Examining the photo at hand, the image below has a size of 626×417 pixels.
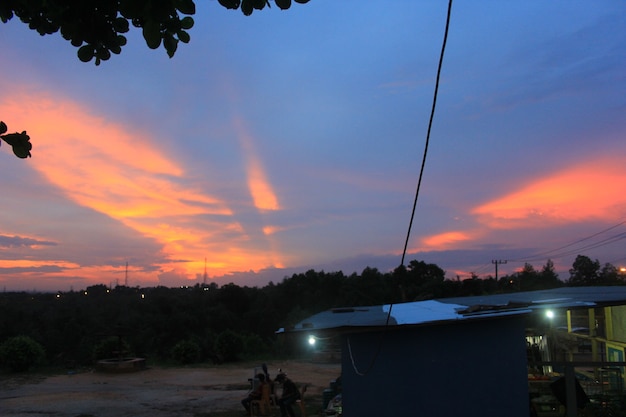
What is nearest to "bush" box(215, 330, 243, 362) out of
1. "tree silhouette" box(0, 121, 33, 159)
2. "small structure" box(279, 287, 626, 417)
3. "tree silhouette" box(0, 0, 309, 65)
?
"small structure" box(279, 287, 626, 417)

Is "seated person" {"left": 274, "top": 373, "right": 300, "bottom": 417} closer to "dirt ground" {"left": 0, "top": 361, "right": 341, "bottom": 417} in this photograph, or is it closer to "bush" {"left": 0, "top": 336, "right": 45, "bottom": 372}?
"dirt ground" {"left": 0, "top": 361, "right": 341, "bottom": 417}

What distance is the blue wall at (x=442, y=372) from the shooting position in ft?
22.0

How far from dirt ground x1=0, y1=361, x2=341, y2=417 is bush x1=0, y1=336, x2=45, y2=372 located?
0.70 metres

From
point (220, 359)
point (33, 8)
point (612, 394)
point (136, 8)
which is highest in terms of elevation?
point (33, 8)

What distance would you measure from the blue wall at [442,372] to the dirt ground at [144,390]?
21.8 feet

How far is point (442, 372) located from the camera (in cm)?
691

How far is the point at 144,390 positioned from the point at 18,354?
8040 millimetres

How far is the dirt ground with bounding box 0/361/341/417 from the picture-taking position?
43.2ft

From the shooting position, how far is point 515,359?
22.0ft

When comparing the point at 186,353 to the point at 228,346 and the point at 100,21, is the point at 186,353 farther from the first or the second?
the point at 100,21

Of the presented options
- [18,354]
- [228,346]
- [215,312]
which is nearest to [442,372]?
[228,346]

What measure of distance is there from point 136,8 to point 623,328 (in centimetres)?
1133

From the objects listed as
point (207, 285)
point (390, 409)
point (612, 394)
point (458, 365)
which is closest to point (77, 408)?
point (390, 409)

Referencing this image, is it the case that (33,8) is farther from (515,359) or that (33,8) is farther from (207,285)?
(207,285)
